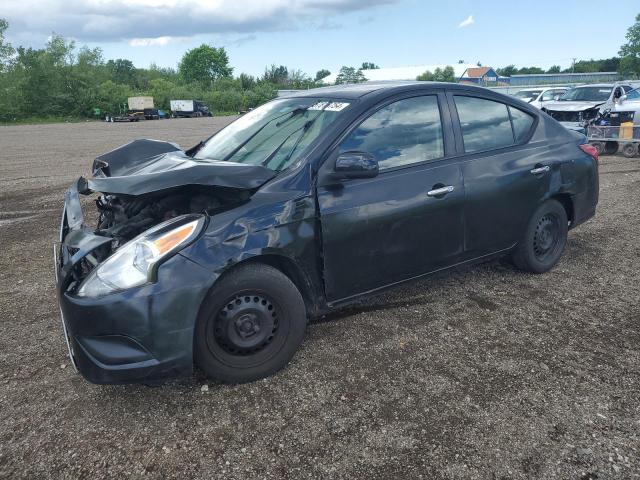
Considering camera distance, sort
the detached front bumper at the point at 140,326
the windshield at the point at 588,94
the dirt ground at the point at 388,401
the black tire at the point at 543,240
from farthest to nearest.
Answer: the windshield at the point at 588,94 < the black tire at the point at 543,240 < the detached front bumper at the point at 140,326 < the dirt ground at the point at 388,401

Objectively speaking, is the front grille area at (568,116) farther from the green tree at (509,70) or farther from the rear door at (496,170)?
the green tree at (509,70)

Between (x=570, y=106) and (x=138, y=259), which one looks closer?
(x=138, y=259)

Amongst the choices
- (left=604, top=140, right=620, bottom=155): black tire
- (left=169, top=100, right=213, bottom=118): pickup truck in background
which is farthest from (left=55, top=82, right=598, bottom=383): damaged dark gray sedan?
(left=169, top=100, right=213, bottom=118): pickup truck in background

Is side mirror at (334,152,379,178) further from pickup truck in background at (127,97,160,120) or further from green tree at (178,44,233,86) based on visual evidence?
green tree at (178,44,233,86)

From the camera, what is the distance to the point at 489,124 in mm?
3949

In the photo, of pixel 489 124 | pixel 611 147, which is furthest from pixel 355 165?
pixel 611 147

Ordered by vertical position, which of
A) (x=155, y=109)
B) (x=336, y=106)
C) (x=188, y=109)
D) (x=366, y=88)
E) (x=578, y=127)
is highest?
(x=155, y=109)

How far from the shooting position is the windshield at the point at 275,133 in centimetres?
325

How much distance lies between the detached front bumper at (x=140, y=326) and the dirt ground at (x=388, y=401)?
0.34 m

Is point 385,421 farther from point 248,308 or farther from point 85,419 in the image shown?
point 85,419

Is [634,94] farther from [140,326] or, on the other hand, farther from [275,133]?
[140,326]

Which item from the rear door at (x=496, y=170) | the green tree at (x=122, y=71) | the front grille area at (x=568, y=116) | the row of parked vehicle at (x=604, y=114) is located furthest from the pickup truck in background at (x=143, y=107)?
the rear door at (x=496, y=170)

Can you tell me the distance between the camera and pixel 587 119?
13.5 metres

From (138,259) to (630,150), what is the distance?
41.6ft
